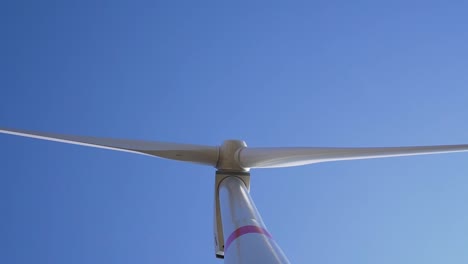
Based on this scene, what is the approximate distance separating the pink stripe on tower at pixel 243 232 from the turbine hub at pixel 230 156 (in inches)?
129

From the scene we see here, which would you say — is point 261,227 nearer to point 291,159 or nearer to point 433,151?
point 291,159

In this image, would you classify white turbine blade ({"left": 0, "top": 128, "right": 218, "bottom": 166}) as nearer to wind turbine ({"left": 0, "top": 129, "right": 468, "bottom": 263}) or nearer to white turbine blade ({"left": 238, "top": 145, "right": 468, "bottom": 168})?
wind turbine ({"left": 0, "top": 129, "right": 468, "bottom": 263})

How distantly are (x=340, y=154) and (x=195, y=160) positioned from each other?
126 inches

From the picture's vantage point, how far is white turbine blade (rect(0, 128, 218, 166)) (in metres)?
8.78

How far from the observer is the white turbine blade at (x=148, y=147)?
346 inches

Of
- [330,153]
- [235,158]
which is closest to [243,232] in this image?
[330,153]

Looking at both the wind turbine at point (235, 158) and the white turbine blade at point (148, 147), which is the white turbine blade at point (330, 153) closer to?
the wind turbine at point (235, 158)

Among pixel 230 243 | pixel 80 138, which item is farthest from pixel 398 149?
pixel 80 138

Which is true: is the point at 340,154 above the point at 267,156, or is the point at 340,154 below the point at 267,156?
below

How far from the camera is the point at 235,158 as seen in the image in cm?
945

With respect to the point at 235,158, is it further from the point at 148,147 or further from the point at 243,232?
the point at 243,232

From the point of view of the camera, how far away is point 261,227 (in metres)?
6.21

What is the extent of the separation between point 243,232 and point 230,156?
11.9ft

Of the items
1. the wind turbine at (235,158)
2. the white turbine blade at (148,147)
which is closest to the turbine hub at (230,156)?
the wind turbine at (235,158)
